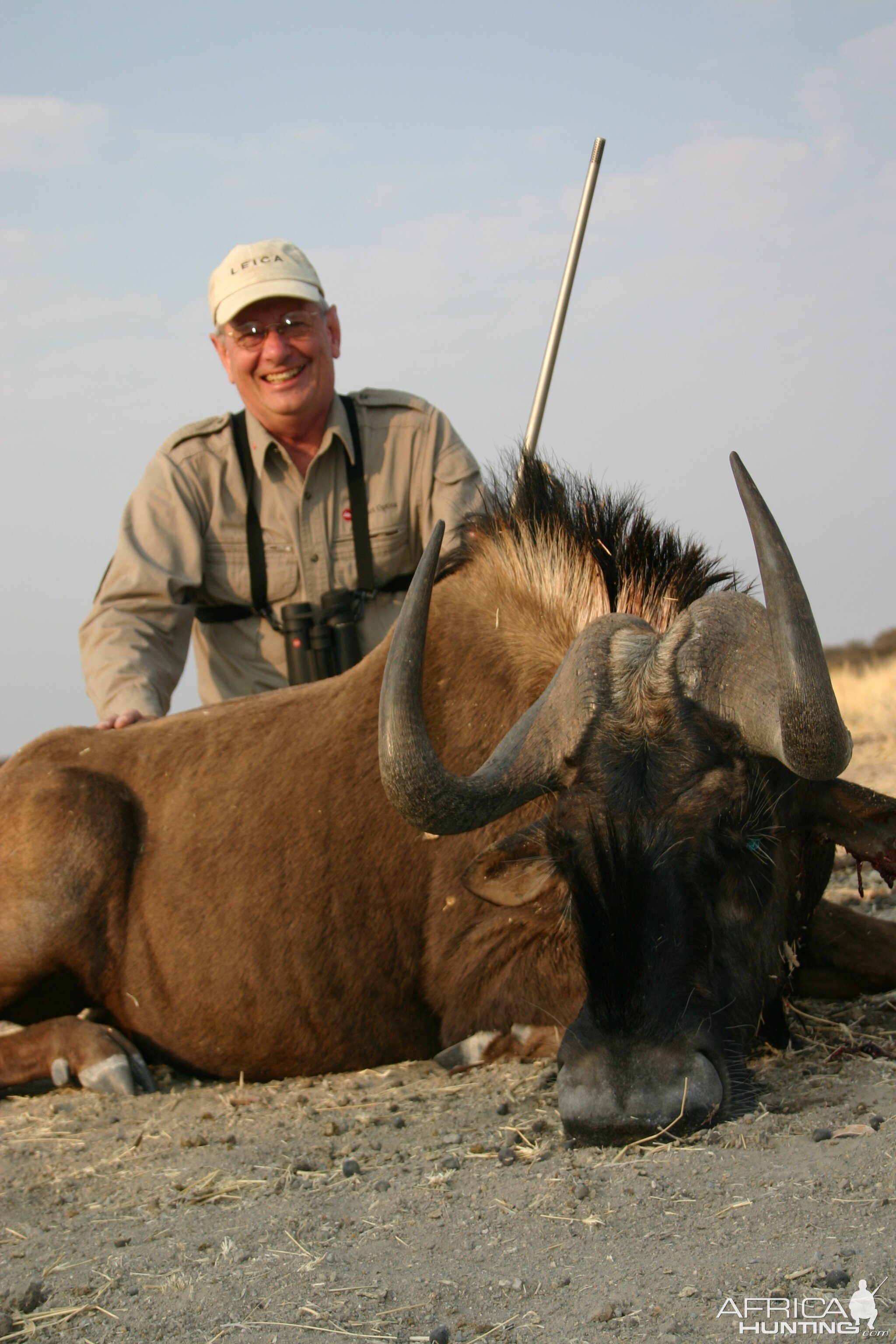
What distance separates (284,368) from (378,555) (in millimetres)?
1163

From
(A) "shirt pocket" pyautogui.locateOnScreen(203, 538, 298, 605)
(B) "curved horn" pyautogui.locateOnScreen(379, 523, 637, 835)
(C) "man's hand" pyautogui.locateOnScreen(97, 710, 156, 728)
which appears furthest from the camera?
(A) "shirt pocket" pyautogui.locateOnScreen(203, 538, 298, 605)

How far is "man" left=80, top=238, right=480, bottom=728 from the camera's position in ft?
22.0

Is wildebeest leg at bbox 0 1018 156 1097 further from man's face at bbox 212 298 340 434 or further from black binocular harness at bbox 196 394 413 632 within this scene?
man's face at bbox 212 298 340 434

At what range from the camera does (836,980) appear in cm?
446

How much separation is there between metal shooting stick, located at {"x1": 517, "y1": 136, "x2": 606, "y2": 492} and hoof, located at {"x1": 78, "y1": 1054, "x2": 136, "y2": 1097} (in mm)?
4066

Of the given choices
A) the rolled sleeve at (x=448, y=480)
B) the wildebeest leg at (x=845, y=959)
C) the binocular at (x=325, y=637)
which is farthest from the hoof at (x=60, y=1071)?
the rolled sleeve at (x=448, y=480)

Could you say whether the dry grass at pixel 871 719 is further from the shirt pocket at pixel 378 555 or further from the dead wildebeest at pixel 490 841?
the shirt pocket at pixel 378 555

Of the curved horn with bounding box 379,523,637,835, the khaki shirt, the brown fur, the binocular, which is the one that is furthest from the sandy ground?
the khaki shirt

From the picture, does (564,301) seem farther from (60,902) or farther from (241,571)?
(60,902)

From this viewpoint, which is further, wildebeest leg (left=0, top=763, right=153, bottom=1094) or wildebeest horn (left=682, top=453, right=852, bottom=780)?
wildebeest leg (left=0, top=763, right=153, bottom=1094)

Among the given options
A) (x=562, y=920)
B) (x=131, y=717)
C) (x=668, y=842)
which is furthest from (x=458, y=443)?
(x=668, y=842)

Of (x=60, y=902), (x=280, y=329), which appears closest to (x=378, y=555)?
(x=280, y=329)

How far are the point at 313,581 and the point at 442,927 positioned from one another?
2853mm

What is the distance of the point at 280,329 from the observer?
22.8 ft
